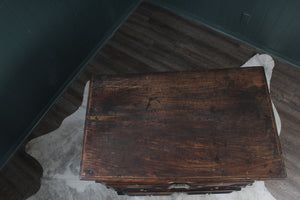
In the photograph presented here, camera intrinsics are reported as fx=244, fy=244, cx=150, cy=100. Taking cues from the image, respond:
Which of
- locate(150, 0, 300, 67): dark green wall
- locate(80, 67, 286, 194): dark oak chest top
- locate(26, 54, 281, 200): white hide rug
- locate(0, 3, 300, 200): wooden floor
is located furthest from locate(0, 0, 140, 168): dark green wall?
locate(150, 0, 300, 67): dark green wall

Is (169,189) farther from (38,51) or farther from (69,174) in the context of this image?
(38,51)

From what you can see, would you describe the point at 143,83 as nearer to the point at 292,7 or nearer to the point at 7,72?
the point at 7,72

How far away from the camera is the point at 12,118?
173cm

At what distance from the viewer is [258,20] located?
200cm

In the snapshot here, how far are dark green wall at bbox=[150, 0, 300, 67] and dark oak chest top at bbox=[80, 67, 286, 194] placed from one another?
789 mm

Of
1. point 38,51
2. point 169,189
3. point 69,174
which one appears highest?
point 38,51

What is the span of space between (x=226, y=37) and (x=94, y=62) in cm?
124

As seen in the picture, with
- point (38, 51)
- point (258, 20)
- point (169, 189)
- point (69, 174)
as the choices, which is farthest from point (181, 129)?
point (258, 20)

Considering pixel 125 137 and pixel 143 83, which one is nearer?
pixel 125 137

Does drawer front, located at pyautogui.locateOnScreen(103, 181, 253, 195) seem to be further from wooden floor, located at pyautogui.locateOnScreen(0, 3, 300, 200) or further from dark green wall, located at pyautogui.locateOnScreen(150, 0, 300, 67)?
dark green wall, located at pyautogui.locateOnScreen(150, 0, 300, 67)

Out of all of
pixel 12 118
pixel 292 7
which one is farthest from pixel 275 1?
pixel 12 118

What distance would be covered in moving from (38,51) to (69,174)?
35.0 inches

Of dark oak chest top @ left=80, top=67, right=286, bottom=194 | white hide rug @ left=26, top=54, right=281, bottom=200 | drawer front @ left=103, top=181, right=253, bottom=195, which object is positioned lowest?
white hide rug @ left=26, top=54, right=281, bottom=200

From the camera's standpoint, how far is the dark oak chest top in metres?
1.14
